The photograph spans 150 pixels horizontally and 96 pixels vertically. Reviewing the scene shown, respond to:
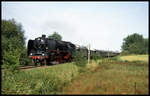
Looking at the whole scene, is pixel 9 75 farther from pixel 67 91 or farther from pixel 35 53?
pixel 35 53

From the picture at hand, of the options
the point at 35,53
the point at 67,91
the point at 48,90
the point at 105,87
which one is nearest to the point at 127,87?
the point at 105,87

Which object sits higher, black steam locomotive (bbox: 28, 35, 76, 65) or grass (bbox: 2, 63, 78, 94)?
black steam locomotive (bbox: 28, 35, 76, 65)

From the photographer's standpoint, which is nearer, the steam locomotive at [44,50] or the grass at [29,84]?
the grass at [29,84]

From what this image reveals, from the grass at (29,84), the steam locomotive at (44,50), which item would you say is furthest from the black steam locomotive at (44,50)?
the grass at (29,84)

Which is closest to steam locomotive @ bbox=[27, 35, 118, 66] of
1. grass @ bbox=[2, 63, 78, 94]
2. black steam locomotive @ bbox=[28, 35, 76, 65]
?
black steam locomotive @ bbox=[28, 35, 76, 65]

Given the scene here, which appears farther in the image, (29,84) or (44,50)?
(44,50)

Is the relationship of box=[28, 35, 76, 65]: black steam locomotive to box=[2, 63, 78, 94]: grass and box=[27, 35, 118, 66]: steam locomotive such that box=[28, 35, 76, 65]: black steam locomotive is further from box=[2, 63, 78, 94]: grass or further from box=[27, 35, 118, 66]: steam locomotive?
box=[2, 63, 78, 94]: grass

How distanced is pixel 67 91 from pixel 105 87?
3.66 m

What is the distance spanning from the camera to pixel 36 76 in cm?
1438

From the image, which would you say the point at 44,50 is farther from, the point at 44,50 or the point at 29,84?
the point at 29,84

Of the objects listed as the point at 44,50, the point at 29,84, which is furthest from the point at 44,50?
the point at 29,84

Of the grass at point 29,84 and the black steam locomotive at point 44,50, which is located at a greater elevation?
the black steam locomotive at point 44,50

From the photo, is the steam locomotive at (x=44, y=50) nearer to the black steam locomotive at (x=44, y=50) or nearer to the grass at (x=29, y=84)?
the black steam locomotive at (x=44, y=50)

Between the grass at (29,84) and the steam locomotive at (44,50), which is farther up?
the steam locomotive at (44,50)
